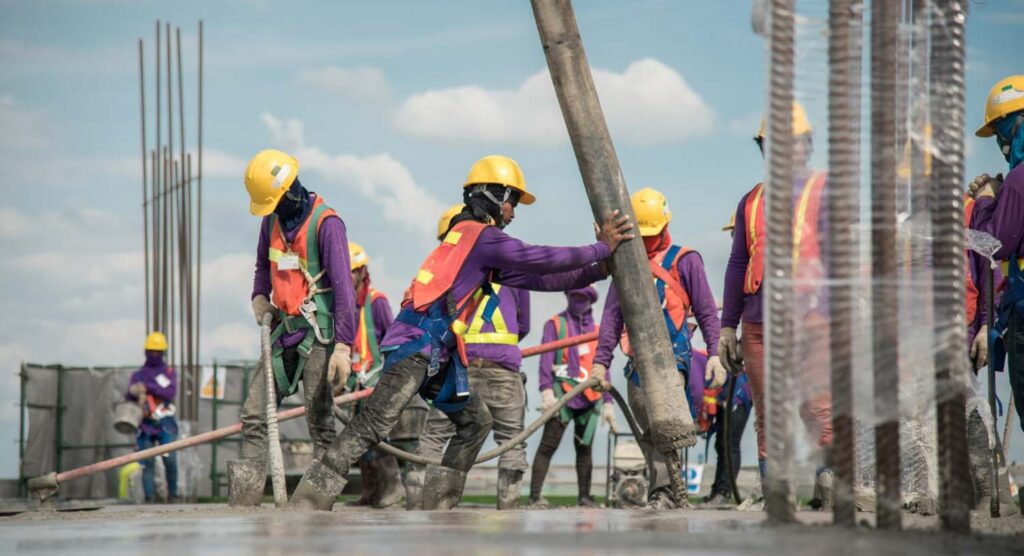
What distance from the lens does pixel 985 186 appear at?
8992mm

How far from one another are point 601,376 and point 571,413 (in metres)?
3.95

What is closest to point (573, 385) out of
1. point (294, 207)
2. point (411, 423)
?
point (411, 423)

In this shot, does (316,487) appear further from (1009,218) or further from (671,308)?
(1009,218)

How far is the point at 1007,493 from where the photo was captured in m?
8.74

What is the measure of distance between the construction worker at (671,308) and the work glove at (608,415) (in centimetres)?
457

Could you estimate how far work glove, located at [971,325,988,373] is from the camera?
845 centimetres

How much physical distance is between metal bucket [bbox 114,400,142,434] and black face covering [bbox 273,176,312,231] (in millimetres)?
9468

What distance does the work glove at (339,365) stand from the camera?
866cm

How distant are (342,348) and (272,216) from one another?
109 cm

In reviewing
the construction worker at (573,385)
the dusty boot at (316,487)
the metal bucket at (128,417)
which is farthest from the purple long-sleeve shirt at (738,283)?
the metal bucket at (128,417)

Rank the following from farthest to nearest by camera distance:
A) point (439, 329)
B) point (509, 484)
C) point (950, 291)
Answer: point (509, 484) < point (439, 329) < point (950, 291)

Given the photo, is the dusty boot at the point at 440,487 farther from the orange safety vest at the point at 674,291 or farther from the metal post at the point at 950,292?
the metal post at the point at 950,292

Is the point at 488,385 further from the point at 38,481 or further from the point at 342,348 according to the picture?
the point at 38,481

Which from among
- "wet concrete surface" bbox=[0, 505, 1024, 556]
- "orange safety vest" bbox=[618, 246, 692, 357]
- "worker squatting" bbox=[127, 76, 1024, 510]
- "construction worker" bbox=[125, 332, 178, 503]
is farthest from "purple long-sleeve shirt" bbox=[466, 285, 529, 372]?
"construction worker" bbox=[125, 332, 178, 503]
